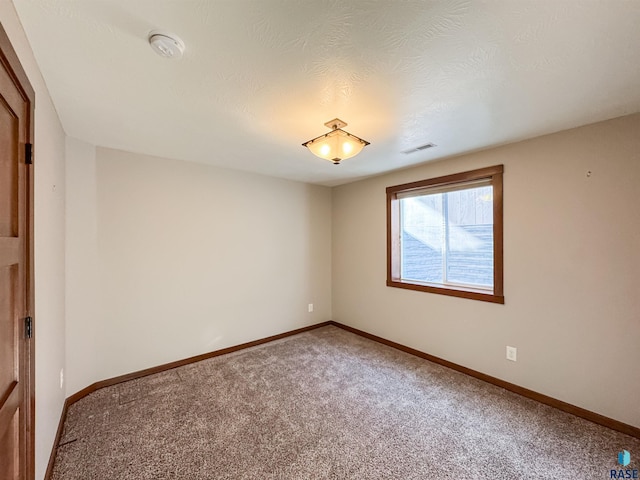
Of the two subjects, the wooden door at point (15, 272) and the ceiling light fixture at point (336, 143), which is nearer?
the wooden door at point (15, 272)

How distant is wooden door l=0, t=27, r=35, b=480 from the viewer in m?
1.00

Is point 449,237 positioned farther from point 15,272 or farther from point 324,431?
point 15,272

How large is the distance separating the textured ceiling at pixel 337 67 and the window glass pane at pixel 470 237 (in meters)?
0.73

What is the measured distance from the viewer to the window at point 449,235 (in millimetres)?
2756

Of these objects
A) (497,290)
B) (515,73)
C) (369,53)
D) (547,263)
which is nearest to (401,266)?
(497,290)

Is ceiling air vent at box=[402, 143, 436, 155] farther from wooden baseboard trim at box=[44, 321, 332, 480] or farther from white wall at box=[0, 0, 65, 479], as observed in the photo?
wooden baseboard trim at box=[44, 321, 332, 480]

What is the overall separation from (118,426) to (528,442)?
2941mm

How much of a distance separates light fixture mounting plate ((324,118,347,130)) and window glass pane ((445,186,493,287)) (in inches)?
68.0

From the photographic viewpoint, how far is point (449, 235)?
3.20 metres

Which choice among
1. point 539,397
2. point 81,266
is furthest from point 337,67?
point 539,397

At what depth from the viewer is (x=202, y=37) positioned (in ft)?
4.04

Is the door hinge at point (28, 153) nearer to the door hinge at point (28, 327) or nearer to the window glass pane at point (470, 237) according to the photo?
the door hinge at point (28, 327)

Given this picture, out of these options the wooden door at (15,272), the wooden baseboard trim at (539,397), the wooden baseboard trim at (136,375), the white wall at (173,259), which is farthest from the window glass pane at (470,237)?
the wooden door at (15,272)

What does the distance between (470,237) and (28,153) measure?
346cm
